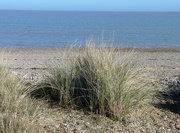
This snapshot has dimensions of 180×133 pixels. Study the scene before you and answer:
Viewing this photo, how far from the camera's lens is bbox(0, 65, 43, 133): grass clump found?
4.64m

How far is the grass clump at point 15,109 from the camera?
4.64m

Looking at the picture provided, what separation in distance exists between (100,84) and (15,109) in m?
1.45

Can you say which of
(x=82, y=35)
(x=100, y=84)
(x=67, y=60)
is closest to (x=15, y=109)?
(x=100, y=84)

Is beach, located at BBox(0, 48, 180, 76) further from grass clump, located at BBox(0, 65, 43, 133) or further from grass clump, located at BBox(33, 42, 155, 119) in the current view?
grass clump, located at BBox(0, 65, 43, 133)

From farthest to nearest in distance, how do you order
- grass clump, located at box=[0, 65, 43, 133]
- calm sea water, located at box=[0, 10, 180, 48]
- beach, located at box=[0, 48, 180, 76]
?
calm sea water, located at box=[0, 10, 180, 48] < beach, located at box=[0, 48, 180, 76] < grass clump, located at box=[0, 65, 43, 133]

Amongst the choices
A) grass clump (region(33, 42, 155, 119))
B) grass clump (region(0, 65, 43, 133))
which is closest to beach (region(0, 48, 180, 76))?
grass clump (region(33, 42, 155, 119))

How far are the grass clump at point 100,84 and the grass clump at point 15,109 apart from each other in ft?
1.96

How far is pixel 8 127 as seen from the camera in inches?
183

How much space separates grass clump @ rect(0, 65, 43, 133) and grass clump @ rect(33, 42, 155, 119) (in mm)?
598

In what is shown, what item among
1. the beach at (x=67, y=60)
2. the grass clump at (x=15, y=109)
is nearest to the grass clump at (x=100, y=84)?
the beach at (x=67, y=60)

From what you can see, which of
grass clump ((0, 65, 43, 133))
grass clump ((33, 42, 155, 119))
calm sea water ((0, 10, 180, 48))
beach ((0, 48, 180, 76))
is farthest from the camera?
calm sea water ((0, 10, 180, 48))

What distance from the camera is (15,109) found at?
5082 mm

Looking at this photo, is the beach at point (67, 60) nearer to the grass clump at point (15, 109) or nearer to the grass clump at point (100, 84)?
the grass clump at point (100, 84)

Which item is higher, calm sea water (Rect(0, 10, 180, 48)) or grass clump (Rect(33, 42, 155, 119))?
grass clump (Rect(33, 42, 155, 119))
